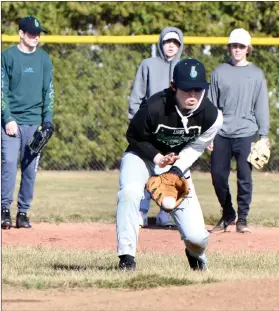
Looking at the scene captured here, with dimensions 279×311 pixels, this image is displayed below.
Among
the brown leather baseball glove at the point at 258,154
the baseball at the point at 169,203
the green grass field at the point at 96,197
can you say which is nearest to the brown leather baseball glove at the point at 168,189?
the baseball at the point at 169,203

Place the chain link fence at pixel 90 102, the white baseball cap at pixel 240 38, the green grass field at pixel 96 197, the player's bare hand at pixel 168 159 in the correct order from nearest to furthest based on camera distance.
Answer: the player's bare hand at pixel 168 159
the white baseball cap at pixel 240 38
the green grass field at pixel 96 197
the chain link fence at pixel 90 102

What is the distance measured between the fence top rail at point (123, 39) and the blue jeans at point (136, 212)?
25.6 feet

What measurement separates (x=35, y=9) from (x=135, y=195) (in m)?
9.65

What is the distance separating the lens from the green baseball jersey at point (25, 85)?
11641 mm

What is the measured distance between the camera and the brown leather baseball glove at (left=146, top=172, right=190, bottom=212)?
27.1ft

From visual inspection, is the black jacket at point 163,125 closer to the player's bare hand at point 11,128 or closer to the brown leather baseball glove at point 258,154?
the brown leather baseball glove at point 258,154

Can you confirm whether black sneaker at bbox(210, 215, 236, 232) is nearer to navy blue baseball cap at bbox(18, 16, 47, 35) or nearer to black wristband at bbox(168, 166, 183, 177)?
navy blue baseball cap at bbox(18, 16, 47, 35)

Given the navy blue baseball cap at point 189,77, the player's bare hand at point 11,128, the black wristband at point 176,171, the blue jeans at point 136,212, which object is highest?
the navy blue baseball cap at point 189,77

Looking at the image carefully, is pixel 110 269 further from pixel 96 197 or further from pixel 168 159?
pixel 96 197

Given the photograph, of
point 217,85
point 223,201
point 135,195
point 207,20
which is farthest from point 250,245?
point 207,20

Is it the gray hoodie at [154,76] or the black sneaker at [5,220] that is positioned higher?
the gray hoodie at [154,76]

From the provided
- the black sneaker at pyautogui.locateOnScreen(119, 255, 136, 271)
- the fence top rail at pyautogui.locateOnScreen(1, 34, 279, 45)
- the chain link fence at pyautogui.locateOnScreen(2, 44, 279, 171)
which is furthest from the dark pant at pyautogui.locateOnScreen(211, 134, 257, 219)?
the chain link fence at pyautogui.locateOnScreen(2, 44, 279, 171)

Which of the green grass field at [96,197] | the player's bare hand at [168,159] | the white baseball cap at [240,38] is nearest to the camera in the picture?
the player's bare hand at [168,159]

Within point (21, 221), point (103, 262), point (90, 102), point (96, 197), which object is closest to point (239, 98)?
point (21, 221)
